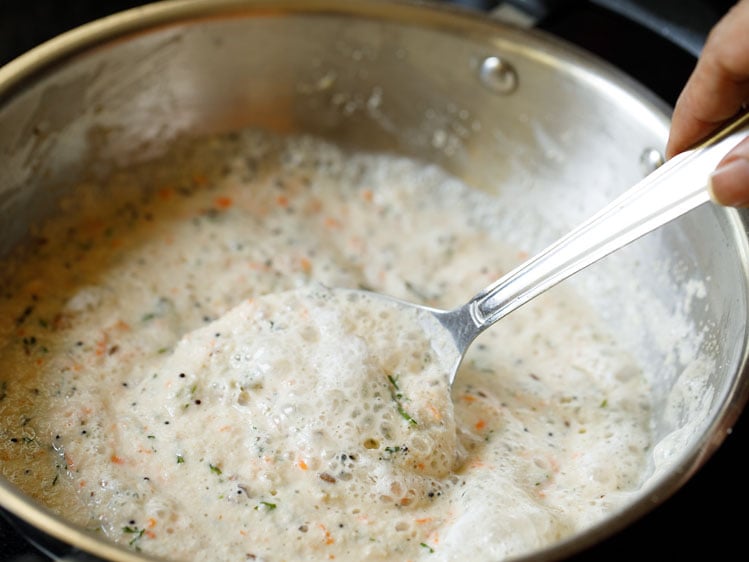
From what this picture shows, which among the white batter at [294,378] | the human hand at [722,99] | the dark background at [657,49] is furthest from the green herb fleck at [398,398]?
the human hand at [722,99]

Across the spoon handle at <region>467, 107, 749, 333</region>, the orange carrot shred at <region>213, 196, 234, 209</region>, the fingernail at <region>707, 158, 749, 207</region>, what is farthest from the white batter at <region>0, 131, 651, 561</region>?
the fingernail at <region>707, 158, 749, 207</region>

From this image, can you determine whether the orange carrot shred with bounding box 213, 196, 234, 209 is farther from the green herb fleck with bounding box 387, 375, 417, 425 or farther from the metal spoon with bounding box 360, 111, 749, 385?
the green herb fleck with bounding box 387, 375, 417, 425

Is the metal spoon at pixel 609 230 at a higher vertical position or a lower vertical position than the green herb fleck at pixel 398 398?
higher

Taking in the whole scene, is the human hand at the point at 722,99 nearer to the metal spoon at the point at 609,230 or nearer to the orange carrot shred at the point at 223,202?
the metal spoon at the point at 609,230

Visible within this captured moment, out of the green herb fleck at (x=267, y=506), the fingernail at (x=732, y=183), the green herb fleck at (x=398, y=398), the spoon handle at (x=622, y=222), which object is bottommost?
the green herb fleck at (x=398, y=398)

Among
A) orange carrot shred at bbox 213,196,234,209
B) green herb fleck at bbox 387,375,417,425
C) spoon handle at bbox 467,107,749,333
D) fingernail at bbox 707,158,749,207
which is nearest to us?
fingernail at bbox 707,158,749,207

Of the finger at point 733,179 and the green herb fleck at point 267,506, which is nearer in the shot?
the finger at point 733,179

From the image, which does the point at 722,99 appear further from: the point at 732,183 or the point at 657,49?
the point at 657,49
